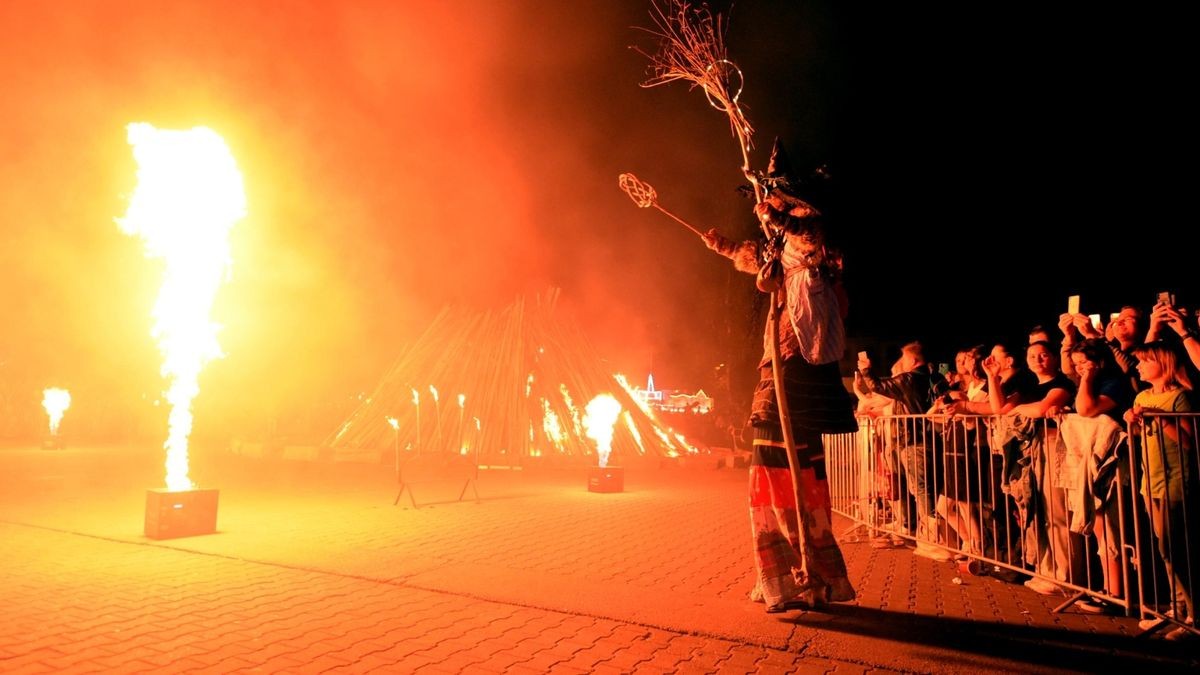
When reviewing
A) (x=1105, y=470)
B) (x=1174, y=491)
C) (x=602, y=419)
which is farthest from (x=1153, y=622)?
(x=602, y=419)

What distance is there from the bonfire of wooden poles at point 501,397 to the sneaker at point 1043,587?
11140 mm

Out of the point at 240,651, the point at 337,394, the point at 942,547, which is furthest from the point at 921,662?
the point at 337,394

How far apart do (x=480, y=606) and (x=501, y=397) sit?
1194 centimetres

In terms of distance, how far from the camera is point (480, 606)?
13.8 feet

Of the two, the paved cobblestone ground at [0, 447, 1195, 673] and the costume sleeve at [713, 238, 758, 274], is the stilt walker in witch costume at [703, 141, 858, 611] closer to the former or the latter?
the costume sleeve at [713, 238, 758, 274]

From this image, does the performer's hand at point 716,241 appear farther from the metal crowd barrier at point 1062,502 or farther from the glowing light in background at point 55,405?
the glowing light in background at point 55,405

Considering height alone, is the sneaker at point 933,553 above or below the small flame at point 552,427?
below

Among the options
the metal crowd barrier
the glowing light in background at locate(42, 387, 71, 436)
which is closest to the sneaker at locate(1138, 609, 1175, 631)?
the metal crowd barrier

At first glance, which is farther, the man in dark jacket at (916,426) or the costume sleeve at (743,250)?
the man in dark jacket at (916,426)

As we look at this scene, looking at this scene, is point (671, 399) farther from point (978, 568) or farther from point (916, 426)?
point (978, 568)

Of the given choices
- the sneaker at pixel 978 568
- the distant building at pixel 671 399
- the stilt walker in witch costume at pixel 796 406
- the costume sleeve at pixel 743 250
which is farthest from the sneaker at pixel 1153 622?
the distant building at pixel 671 399

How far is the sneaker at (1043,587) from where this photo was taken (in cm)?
464

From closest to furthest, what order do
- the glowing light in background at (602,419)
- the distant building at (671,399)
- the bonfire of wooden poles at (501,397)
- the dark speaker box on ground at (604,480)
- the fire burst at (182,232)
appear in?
1. the fire burst at (182,232)
2. the dark speaker box on ground at (604,480)
3. the glowing light in background at (602,419)
4. the bonfire of wooden poles at (501,397)
5. the distant building at (671,399)

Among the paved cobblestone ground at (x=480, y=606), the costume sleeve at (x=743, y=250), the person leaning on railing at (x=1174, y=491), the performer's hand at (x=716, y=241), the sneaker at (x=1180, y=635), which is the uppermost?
the performer's hand at (x=716, y=241)
